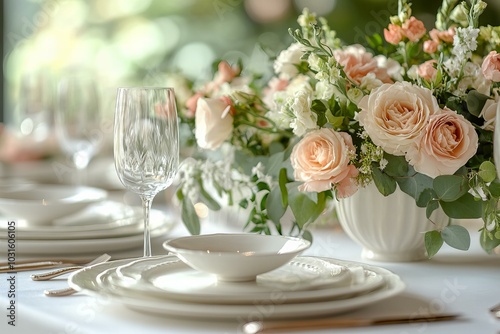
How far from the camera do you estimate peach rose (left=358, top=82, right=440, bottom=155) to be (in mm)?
1066

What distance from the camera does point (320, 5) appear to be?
14.0 feet

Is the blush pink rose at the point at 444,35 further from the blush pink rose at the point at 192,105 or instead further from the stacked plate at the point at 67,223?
the stacked plate at the point at 67,223

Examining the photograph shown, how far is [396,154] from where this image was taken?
43.1 inches

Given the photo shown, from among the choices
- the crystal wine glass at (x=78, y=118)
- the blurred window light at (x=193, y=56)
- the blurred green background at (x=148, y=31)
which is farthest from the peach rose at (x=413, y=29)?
the blurred window light at (x=193, y=56)

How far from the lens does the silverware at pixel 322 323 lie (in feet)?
2.55

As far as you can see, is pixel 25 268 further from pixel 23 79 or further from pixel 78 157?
pixel 23 79

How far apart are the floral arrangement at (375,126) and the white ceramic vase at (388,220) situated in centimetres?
4

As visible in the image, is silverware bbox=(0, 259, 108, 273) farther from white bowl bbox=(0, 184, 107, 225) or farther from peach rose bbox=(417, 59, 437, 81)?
peach rose bbox=(417, 59, 437, 81)

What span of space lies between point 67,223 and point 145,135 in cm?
46

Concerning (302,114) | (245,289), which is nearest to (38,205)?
(302,114)

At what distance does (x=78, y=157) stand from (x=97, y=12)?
3103mm

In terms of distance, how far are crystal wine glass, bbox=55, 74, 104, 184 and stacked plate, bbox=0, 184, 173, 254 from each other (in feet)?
0.63

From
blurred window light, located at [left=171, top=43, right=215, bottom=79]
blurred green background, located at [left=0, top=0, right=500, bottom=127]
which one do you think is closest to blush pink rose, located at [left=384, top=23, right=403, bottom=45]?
blurred green background, located at [left=0, top=0, right=500, bottom=127]

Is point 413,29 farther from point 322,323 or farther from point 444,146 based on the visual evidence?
point 322,323
